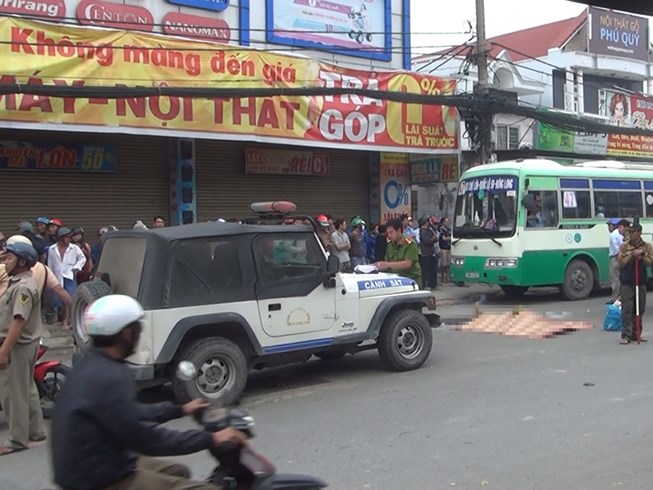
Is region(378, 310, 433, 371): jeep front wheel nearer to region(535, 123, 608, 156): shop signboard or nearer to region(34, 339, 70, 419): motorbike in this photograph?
region(34, 339, 70, 419): motorbike

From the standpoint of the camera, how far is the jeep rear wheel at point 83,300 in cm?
704

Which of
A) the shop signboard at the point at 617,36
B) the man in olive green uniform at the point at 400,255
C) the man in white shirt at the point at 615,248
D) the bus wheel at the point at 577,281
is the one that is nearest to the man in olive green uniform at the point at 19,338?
the man in olive green uniform at the point at 400,255

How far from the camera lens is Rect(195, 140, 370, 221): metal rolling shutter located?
16516 millimetres

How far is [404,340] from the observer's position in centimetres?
888

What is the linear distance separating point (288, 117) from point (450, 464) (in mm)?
10619

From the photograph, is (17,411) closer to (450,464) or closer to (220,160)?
(450,464)

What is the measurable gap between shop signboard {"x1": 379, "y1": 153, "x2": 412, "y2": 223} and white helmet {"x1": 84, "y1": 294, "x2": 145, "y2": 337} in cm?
1639

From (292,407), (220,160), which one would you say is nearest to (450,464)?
(292,407)

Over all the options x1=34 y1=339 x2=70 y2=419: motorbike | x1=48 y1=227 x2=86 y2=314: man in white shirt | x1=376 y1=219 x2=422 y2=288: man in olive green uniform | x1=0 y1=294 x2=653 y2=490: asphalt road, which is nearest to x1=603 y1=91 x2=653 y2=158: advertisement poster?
x1=376 y1=219 x2=422 y2=288: man in olive green uniform

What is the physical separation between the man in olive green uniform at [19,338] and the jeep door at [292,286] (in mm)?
2264

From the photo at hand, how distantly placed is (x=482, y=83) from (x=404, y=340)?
10249 mm

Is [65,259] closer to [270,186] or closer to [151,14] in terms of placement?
[151,14]

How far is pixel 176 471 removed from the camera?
3.39 metres

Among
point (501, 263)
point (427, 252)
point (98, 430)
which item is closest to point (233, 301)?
point (98, 430)
